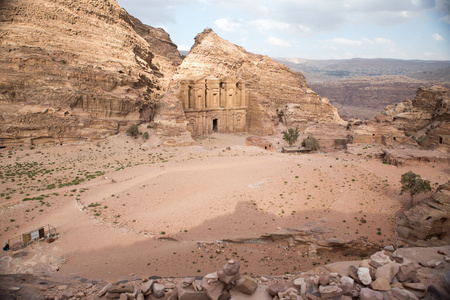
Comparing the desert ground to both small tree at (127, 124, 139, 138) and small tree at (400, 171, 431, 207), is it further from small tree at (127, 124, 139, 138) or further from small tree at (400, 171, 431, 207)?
small tree at (127, 124, 139, 138)

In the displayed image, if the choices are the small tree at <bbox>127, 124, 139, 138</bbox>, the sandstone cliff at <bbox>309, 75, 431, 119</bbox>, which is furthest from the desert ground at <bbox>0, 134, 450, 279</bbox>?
the sandstone cliff at <bbox>309, 75, 431, 119</bbox>

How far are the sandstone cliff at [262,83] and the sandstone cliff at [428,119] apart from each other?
563 inches

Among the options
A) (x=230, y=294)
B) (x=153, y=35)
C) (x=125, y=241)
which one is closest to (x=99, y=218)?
(x=125, y=241)

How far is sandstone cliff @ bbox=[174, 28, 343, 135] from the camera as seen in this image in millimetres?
44250

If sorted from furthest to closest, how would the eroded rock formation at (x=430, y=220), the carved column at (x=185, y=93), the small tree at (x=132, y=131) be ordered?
the carved column at (x=185, y=93), the small tree at (x=132, y=131), the eroded rock formation at (x=430, y=220)

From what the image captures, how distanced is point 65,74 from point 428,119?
3947 cm

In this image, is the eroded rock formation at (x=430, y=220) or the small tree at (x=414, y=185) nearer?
the eroded rock formation at (x=430, y=220)

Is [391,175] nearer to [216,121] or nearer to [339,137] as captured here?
[339,137]

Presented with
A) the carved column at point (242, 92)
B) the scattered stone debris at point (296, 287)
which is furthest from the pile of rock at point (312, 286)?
the carved column at point (242, 92)

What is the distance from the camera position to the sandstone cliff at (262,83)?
44.2m

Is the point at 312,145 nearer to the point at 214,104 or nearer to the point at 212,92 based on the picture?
the point at 214,104

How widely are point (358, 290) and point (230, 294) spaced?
319 cm

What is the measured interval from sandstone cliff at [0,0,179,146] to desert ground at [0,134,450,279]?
10.6 feet

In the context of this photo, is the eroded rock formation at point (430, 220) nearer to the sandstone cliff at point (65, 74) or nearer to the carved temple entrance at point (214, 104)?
the sandstone cliff at point (65, 74)
